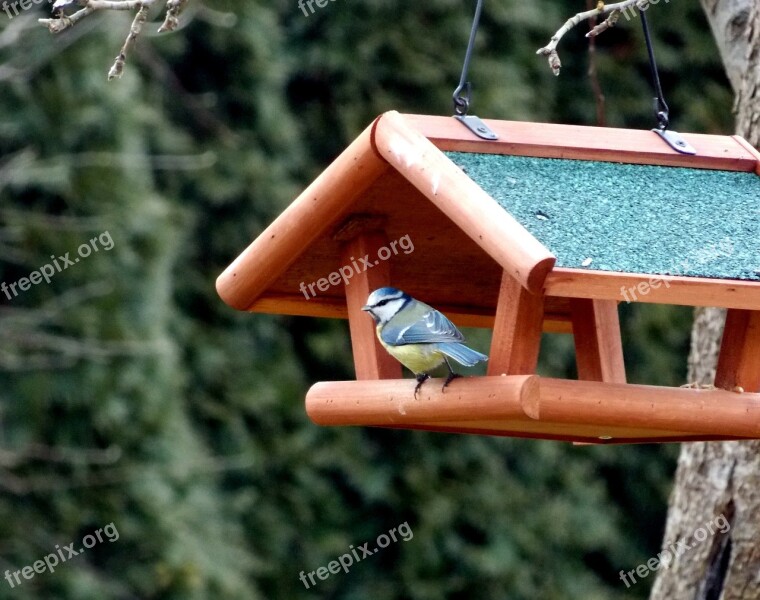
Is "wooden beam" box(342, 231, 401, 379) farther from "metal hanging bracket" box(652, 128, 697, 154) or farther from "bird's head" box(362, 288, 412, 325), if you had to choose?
"metal hanging bracket" box(652, 128, 697, 154)

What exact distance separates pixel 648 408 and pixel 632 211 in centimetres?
39

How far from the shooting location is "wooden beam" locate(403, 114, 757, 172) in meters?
2.64

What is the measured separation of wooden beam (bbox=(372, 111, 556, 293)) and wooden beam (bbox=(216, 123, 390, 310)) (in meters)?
0.06

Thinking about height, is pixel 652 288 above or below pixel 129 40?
below

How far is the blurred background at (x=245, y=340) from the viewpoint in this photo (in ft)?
15.4

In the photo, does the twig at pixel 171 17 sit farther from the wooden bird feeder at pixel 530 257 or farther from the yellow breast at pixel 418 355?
the yellow breast at pixel 418 355

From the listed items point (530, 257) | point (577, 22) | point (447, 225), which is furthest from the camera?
point (447, 225)

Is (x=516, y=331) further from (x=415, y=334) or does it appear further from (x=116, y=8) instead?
(x=116, y=8)

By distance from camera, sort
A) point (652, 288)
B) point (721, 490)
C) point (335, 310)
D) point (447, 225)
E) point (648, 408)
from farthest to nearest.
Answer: point (721, 490), point (335, 310), point (447, 225), point (648, 408), point (652, 288)

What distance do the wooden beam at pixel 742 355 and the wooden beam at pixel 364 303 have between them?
2.43ft

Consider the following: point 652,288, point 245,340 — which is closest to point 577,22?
point 652,288

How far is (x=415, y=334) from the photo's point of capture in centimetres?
259

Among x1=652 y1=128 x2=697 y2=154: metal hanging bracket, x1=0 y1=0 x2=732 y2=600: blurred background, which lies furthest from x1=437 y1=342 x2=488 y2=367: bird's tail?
x1=0 y1=0 x2=732 y2=600: blurred background

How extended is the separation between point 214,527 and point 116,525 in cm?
47
